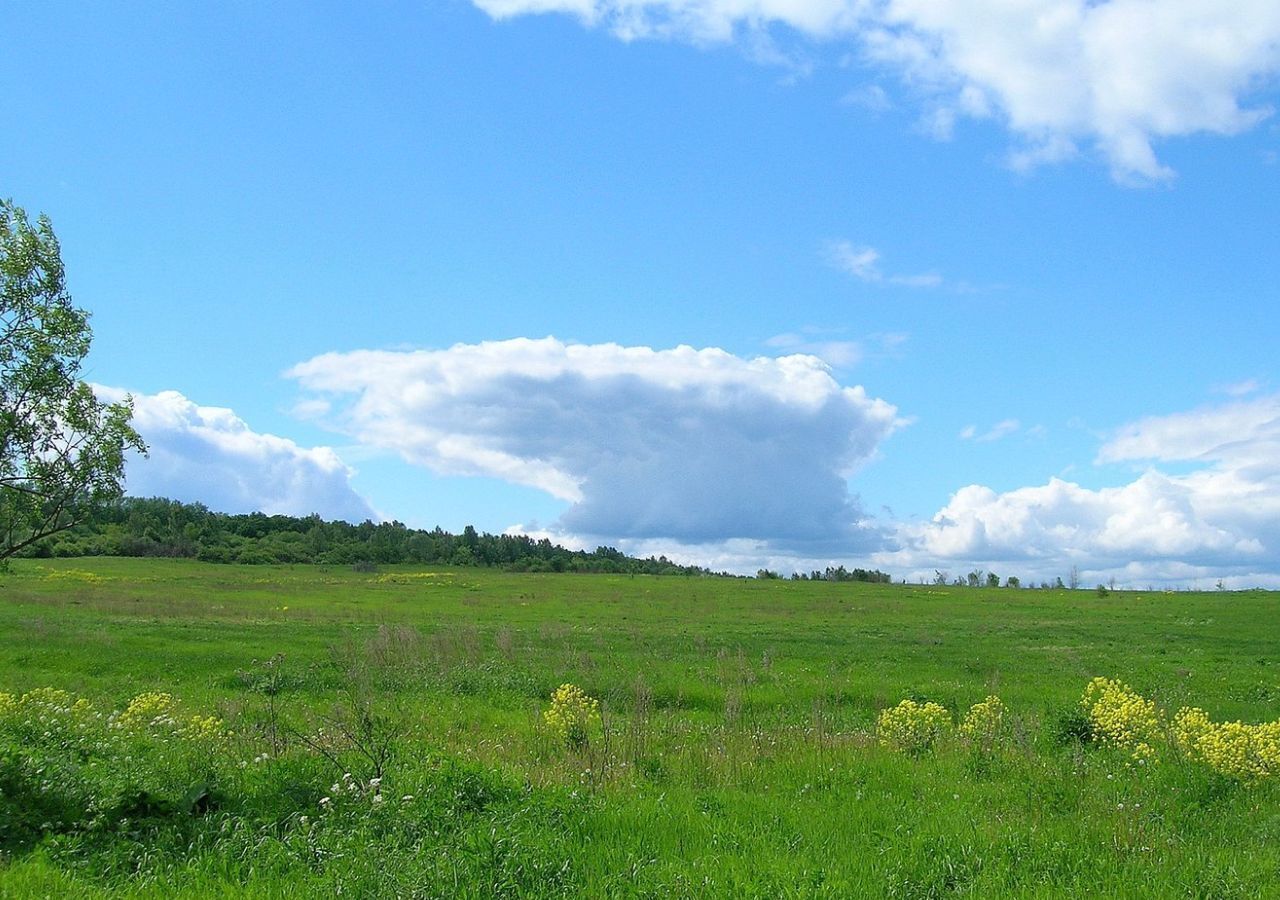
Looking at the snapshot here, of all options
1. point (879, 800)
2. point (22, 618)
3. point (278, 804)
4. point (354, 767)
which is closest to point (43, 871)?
point (278, 804)

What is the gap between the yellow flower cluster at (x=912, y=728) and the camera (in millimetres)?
13586

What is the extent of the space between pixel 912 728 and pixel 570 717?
5532 millimetres

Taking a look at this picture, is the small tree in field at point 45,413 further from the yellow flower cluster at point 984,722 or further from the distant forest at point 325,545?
the distant forest at point 325,545

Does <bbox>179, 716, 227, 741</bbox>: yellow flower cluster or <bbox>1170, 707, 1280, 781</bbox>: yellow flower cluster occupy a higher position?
<bbox>1170, 707, 1280, 781</bbox>: yellow flower cluster

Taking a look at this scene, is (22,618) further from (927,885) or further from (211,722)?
(927,885)

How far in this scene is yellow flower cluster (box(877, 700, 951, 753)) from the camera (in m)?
13.6

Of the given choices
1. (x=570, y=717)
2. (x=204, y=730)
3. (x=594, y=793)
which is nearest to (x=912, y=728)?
(x=570, y=717)

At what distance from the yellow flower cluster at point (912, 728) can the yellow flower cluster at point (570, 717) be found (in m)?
4.76

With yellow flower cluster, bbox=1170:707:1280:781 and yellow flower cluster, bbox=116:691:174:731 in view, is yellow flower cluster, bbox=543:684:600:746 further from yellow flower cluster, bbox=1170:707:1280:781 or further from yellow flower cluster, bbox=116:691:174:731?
yellow flower cluster, bbox=1170:707:1280:781

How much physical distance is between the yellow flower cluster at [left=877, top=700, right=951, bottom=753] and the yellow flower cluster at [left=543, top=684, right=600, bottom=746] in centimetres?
476

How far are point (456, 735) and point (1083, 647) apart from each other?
3203 cm

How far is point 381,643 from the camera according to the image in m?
25.3

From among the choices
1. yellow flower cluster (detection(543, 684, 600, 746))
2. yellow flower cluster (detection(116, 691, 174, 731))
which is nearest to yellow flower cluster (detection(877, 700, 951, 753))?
yellow flower cluster (detection(543, 684, 600, 746))

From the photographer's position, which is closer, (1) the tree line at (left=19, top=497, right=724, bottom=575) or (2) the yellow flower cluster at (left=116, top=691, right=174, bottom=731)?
(2) the yellow flower cluster at (left=116, top=691, right=174, bottom=731)
